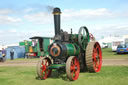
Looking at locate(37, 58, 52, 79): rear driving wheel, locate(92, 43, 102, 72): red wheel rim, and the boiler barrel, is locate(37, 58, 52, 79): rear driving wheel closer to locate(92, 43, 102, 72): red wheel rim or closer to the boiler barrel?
the boiler barrel

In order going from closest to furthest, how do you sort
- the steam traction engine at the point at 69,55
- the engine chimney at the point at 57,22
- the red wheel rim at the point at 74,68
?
the red wheel rim at the point at 74,68 < the steam traction engine at the point at 69,55 < the engine chimney at the point at 57,22

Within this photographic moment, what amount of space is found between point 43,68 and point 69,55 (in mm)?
1285

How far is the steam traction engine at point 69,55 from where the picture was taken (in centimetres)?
723

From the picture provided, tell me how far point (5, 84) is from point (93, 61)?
4291 mm

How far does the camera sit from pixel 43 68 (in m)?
7.58

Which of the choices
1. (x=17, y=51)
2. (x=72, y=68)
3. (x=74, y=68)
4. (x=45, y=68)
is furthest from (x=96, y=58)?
(x=17, y=51)

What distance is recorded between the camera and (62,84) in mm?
6469

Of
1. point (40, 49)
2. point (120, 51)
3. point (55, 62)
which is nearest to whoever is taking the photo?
point (55, 62)

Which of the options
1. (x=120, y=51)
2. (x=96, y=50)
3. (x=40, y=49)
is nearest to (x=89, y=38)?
(x=96, y=50)

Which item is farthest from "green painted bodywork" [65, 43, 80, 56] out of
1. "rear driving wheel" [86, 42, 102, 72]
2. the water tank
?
the water tank

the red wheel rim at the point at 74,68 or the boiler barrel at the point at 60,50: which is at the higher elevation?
the boiler barrel at the point at 60,50

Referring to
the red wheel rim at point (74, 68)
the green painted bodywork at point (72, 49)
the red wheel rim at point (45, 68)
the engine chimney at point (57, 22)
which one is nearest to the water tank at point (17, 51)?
the red wheel rim at point (45, 68)

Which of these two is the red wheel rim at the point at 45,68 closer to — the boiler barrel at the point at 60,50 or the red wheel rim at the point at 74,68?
the boiler barrel at the point at 60,50

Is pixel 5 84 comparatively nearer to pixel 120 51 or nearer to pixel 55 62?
pixel 55 62
